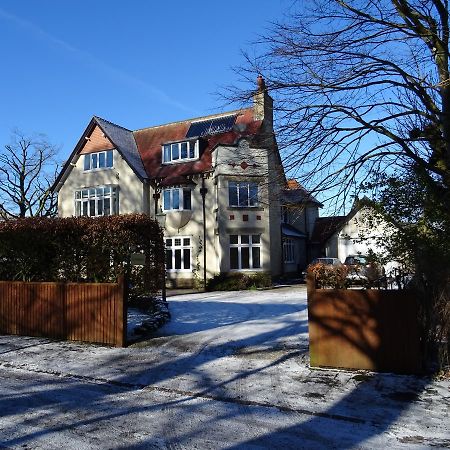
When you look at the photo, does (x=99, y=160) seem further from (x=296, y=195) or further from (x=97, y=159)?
(x=296, y=195)

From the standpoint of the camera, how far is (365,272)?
8172 mm

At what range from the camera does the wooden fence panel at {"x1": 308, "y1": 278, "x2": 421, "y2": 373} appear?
7566 mm

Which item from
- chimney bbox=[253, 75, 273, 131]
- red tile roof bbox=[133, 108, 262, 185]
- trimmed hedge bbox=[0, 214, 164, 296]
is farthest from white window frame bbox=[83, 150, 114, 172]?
chimney bbox=[253, 75, 273, 131]

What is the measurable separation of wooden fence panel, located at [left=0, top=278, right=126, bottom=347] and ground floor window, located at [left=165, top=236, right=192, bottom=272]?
1622cm

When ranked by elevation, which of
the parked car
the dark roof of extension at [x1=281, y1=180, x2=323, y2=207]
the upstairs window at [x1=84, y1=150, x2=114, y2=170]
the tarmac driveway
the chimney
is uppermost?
the upstairs window at [x1=84, y1=150, x2=114, y2=170]

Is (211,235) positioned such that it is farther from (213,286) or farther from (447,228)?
(447,228)

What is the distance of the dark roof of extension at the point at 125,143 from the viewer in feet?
98.3

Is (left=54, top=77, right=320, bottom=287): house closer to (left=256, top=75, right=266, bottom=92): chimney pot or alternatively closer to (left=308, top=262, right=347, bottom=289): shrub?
(left=256, top=75, right=266, bottom=92): chimney pot

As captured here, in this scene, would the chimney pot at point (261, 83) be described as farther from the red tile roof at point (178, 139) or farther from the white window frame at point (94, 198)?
the white window frame at point (94, 198)

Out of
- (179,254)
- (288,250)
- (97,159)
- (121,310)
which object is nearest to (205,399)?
(121,310)

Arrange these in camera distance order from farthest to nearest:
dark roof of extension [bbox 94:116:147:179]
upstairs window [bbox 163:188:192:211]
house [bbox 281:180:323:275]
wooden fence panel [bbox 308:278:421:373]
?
house [bbox 281:180:323:275] → dark roof of extension [bbox 94:116:147:179] → upstairs window [bbox 163:188:192:211] → wooden fence panel [bbox 308:278:421:373]

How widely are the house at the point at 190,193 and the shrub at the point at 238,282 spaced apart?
0.54m

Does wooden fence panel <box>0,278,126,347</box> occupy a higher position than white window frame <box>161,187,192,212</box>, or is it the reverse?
white window frame <box>161,187,192,212</box>

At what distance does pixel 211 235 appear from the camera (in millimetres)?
27391
